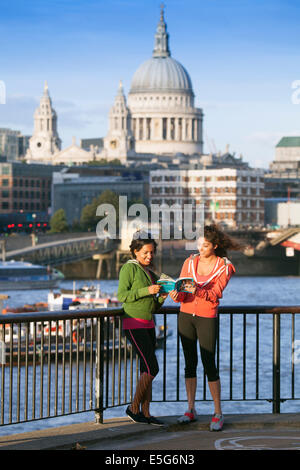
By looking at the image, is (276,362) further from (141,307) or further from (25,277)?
(25,277)

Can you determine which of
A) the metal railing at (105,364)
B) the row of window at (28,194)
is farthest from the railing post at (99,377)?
the row of window at (28,194)

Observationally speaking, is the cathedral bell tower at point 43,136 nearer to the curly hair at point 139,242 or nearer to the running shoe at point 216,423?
the curly hair at point 139,242

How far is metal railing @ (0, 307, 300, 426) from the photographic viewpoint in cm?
852

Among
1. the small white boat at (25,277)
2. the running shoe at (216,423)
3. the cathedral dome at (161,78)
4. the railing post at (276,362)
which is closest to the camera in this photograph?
the running shoe at (216,423)

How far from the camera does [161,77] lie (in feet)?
600

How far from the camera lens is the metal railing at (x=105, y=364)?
8516mm

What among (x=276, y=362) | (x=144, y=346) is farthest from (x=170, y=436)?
(x=276, y=362)

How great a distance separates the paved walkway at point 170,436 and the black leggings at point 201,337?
0.44 meters

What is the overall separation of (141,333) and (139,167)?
13821cm

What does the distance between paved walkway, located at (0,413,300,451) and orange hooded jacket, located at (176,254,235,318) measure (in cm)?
90

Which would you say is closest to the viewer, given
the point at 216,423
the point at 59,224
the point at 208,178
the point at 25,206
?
the point at 216,423

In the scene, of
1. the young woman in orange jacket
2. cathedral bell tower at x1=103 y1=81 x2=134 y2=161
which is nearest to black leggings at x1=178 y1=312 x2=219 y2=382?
the young woman in orange jacket

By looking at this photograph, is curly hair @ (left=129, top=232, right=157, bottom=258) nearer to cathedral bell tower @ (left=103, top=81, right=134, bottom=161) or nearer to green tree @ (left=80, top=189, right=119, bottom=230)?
green tree @ (left=80, top=189, right=119, bottom=230)

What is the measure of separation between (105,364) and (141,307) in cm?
1912
